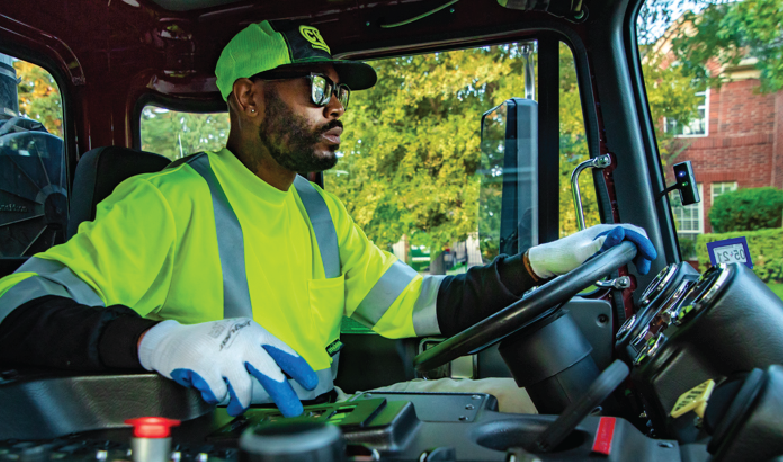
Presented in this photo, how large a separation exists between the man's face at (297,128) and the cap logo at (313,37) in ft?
0.24

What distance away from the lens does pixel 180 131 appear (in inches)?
81.6

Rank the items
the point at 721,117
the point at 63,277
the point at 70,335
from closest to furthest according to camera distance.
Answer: the point at 70,335
the point at 63,277
the point at 721,117

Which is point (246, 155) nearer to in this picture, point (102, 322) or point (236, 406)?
point (102, 322)

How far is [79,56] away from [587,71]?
1.53 meters

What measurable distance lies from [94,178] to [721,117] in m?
1.78

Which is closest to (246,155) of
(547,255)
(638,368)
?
(547,255)

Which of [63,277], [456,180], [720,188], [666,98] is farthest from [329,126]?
[720,188]

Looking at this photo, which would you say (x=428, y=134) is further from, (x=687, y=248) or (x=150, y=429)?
(x=150, y=429)

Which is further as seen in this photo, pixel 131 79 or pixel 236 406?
pixel 131 79

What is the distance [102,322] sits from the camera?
3.68 ft

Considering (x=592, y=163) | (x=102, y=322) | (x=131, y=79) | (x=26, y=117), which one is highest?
(x=131, y=79)

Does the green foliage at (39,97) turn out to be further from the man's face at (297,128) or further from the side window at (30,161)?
the man's face at (297,128)

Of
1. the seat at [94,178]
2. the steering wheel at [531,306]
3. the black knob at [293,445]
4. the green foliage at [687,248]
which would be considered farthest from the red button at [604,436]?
the seat at [94,178]

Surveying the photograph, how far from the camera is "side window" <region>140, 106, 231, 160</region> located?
199 cm
